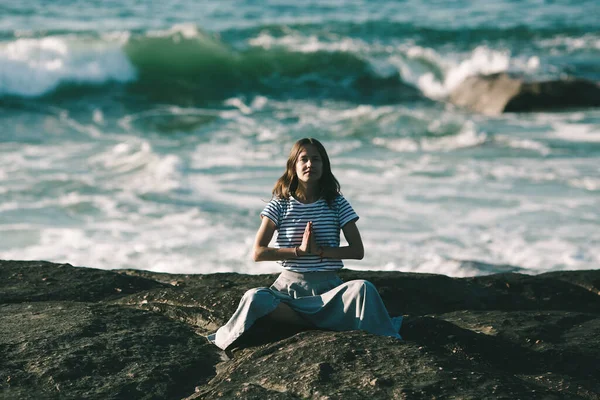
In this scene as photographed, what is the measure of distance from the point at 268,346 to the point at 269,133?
11.2m

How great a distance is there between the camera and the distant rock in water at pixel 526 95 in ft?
55.2

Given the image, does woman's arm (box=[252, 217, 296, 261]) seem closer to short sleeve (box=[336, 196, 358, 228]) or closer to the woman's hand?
the woman's hand

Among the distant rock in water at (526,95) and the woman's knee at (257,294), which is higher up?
the distant rock in water at (526,95)

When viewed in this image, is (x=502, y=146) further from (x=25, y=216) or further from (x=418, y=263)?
(x=25, y=216)

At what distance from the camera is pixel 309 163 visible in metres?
4.13

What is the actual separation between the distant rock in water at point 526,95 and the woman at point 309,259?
1297 cm

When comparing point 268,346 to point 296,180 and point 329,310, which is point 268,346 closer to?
point 329,310

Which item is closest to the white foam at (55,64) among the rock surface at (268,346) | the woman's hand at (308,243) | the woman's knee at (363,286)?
the rock surface at (268,346)

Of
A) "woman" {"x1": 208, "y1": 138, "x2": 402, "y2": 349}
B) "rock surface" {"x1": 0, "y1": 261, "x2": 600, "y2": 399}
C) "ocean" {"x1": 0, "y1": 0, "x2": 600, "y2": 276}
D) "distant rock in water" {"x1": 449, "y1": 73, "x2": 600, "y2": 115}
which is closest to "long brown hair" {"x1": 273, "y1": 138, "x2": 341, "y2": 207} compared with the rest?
"woman" {"x1": 208, "y1": 138, "x2": 402, "y2": 349}

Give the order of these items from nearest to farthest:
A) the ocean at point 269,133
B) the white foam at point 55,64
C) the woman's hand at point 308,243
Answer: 1. the woman's hand at point 308,243
2. the ocean at point 269,133
3. the white foam at point 55,64

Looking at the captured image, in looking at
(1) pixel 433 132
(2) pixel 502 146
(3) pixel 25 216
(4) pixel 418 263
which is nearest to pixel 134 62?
(1) pixel 433 132

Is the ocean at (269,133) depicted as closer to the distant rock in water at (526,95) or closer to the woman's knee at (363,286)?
the distant rock in water at (526,95)

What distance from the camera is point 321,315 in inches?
155

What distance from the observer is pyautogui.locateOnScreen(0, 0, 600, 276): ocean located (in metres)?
8.68
